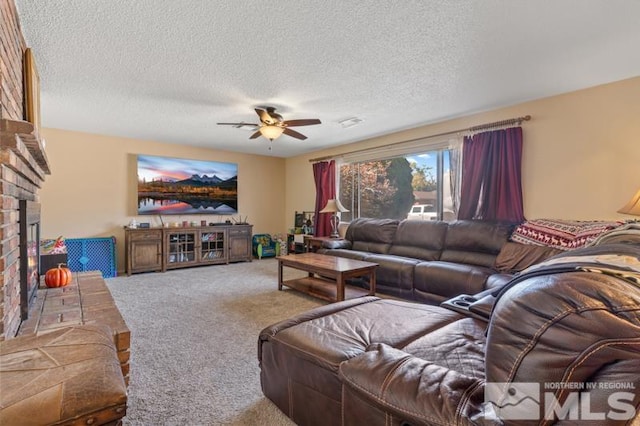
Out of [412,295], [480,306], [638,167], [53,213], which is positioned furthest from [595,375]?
[53,213]

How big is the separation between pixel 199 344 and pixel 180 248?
338 centimetres

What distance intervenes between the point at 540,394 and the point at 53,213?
19.7 ft

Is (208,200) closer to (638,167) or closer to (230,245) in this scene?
(230,245)

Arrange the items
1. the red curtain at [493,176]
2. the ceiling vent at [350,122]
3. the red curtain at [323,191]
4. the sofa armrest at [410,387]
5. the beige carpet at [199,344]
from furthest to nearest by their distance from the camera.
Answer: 1. the red curtain at [323,191]
2. the ceiling vent at [350,122]
3. the red curtain at [493,176]
4. the beige carpet at [199,344]
5. the sofa armrest at [410,387]

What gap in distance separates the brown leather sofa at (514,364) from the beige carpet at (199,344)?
441 millimetres

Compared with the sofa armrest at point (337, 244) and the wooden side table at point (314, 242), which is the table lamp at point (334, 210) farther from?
the sofa armrest at point (337, 244)

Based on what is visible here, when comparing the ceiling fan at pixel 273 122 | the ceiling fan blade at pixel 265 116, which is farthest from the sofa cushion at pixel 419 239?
the ceiling fan blade at pixel 265 116

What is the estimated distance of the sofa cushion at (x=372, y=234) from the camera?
454 cm

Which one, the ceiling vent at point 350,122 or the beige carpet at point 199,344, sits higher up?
the ceiling vent at point 350,122

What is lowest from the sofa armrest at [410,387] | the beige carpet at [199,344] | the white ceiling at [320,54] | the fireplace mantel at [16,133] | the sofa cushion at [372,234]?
the beige carpet at [199,344]

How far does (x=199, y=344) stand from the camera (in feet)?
8.00

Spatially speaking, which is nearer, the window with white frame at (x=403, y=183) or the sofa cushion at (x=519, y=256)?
the sofa cushion at (x=519, y=256)

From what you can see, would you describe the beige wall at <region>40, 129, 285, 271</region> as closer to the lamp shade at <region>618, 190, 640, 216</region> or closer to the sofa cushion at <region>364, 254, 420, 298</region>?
the sofa cushion at <region>364, 254, 420, 298</region>

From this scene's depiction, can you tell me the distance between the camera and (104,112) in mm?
3809
